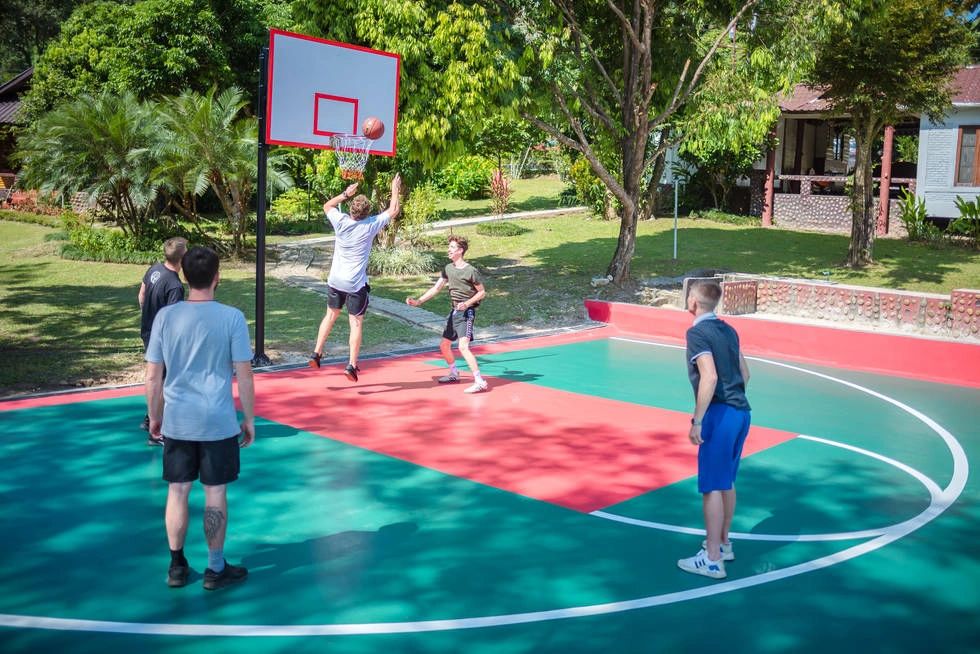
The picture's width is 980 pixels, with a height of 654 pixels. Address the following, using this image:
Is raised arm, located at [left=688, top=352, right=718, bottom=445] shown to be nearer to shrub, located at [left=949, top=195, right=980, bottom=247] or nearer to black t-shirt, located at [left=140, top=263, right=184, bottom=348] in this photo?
black t-shirt, located at [left=140, top=263, right=184, bottom=348]

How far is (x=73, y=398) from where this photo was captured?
9.83 meters

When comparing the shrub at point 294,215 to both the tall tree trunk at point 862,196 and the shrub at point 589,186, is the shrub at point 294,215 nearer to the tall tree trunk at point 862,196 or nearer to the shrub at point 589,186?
the shrub at point 589,186

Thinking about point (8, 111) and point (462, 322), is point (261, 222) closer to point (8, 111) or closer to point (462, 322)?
point (462, 322)

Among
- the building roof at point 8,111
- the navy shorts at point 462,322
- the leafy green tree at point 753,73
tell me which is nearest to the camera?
the navy shorts at point 462,322

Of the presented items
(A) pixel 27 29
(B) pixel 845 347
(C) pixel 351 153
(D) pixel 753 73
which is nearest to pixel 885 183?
(D) pixel 753 73

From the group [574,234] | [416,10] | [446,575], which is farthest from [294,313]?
[574,234]

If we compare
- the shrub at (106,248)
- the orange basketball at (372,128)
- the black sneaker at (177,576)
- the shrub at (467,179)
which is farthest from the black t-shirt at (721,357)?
the shrub at (467,179)

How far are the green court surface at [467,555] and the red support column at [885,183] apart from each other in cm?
1889

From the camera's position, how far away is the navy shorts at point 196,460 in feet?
16.3

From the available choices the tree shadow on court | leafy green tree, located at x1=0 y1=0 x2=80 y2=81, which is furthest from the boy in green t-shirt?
leafy green tree, located at x1=0 y1=0 x2=80 y2=81

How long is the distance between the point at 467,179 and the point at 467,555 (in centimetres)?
3120

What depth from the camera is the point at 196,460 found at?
16.5 feet

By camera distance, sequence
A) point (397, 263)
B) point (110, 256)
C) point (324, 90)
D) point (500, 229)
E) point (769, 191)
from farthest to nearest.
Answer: point (769, 191), point (500, 229), point (110, 256), point (397, 263), point (324, 90)

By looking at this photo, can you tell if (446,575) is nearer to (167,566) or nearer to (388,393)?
(167,566)
